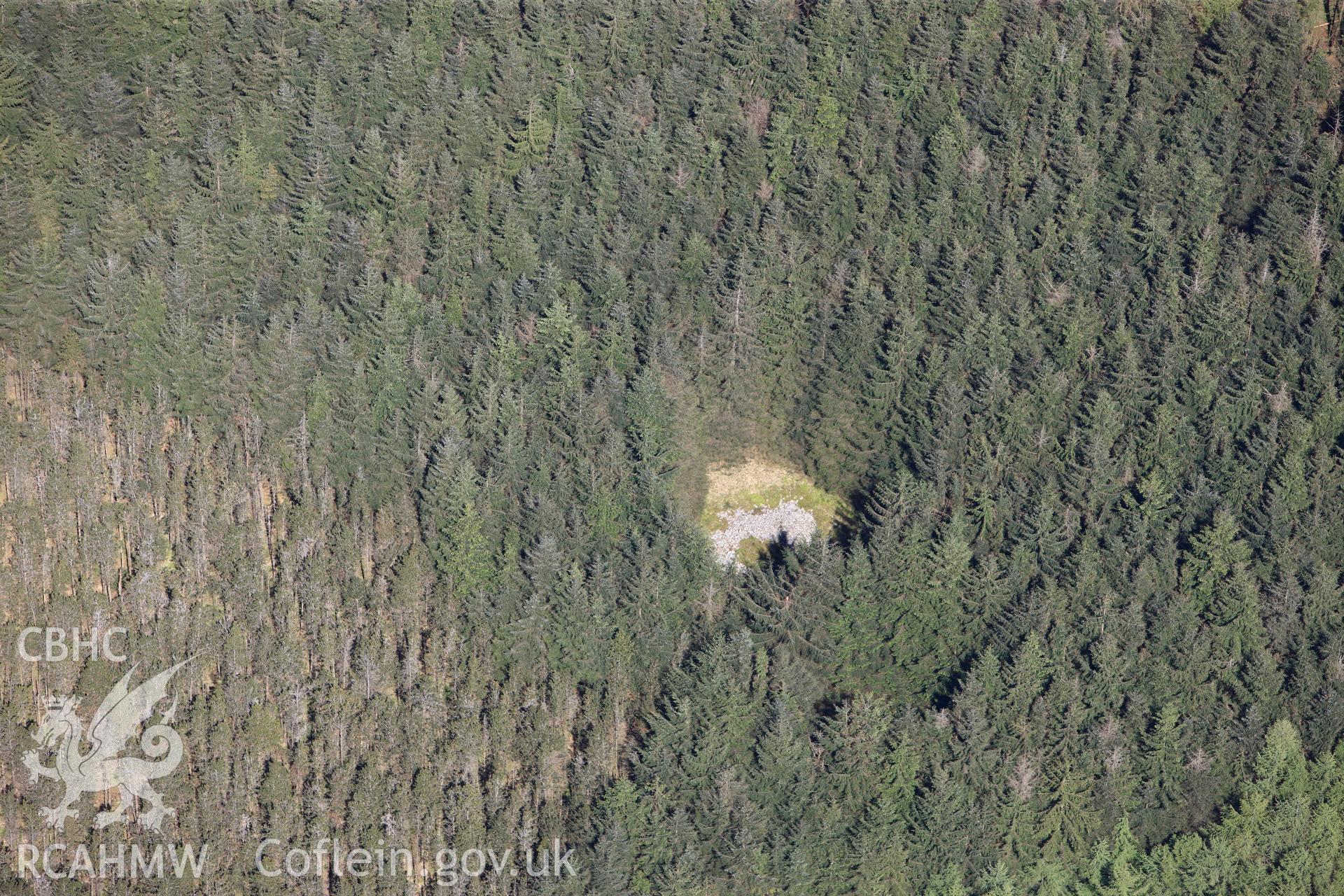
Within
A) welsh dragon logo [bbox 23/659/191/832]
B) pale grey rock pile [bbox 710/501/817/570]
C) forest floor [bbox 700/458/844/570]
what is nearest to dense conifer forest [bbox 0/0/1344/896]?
welsh dragon logo [bbox 23/659/191/832]

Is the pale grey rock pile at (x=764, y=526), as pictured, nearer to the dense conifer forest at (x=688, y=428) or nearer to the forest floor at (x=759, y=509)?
the forest floor at (x=759, y=509)

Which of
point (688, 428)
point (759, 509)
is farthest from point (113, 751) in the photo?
point (759, 509)

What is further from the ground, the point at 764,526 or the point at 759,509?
the point at 759,509

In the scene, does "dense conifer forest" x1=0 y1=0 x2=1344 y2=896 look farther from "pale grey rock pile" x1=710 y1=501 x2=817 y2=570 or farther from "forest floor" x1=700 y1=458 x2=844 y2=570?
"pale grey rock pile" x1=710 y1=501 x2=817 y2=570

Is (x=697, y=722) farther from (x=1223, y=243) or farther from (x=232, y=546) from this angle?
(x=1223, y=243)

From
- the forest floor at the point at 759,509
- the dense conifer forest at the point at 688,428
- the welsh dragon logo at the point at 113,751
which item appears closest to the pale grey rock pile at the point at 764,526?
the forest floor at the point at 759,509

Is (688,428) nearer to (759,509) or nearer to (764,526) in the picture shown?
(759,509)
